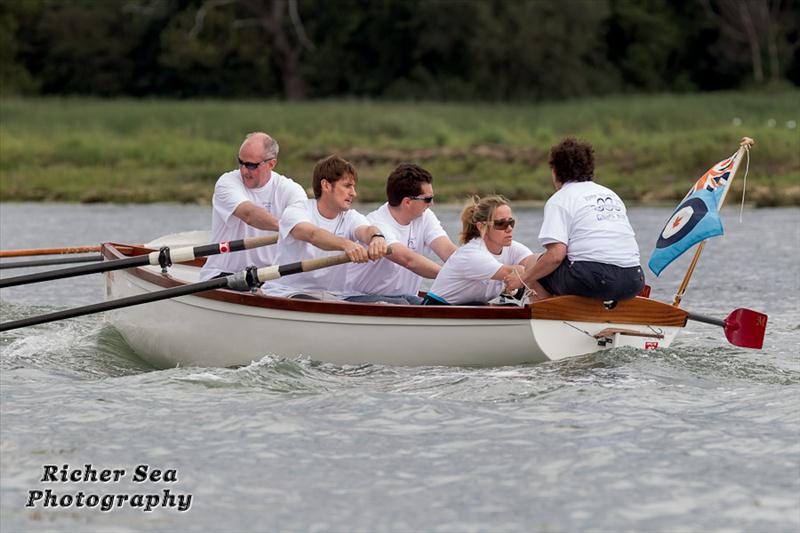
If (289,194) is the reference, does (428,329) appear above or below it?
below

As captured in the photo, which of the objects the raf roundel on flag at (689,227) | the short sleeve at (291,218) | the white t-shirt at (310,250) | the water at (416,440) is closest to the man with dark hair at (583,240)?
the raf roundel on flag at (689,227)

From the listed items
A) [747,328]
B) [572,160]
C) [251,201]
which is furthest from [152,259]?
[747,328]

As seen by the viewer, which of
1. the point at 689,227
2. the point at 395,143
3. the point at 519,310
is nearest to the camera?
the point at 519,310

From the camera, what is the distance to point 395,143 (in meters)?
26.5

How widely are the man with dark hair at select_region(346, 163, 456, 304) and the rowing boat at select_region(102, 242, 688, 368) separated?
473mm

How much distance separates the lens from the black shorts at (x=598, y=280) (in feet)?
25.3

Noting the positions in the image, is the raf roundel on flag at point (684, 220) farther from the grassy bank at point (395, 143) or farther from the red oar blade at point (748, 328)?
the grassy bank at point (395, 143)

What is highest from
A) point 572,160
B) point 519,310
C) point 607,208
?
point 572,160

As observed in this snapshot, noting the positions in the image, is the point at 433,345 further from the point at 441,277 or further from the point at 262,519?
the point at 262,519

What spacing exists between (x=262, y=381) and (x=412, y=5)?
35.7 metres

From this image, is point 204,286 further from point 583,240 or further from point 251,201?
point 583,240

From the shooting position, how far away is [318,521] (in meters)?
5.62

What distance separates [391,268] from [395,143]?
59.4 ft

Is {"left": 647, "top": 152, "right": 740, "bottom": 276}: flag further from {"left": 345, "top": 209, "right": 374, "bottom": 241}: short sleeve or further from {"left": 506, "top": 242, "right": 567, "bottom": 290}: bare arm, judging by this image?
{"left": 345, "top": 209, "right": 374, "bottom": 241}: short sleeve
